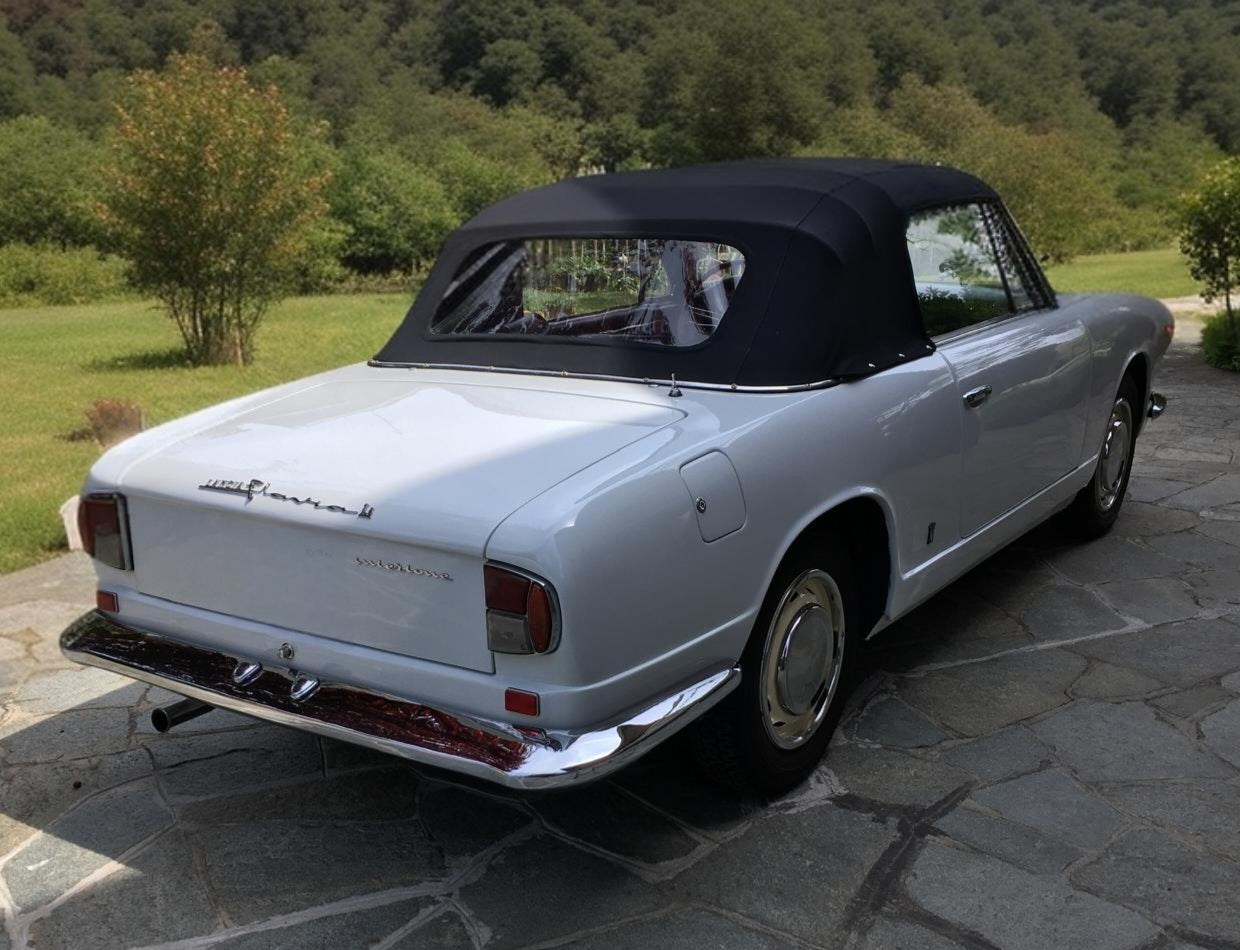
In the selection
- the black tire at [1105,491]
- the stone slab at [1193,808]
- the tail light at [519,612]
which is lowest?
the stone slab at [1193,808]

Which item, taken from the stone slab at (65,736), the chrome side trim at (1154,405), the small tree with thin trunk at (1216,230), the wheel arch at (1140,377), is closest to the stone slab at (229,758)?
the stone slab at (65,736)

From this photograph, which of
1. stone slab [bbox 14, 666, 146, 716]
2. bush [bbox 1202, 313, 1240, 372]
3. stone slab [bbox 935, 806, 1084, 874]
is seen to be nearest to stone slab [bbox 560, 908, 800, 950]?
stone slab [bbox 935, 806, 1084, 874]

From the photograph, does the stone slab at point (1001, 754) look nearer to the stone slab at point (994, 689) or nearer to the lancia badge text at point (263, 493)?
the stone slab at point (994, 689)

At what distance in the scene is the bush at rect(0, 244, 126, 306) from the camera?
84.1ft

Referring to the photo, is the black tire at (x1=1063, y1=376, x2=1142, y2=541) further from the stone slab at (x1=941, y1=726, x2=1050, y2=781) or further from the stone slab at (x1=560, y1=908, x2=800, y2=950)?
the stone slab at (x1=560, y1=908, x2=800, y2=950)

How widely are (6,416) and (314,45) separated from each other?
51.9 metres

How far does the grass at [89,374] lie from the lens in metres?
6.78

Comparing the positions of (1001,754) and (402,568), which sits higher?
(402,568)

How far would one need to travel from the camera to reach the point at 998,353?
3947mm

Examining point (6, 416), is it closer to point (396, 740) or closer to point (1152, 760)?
point (396, 740)

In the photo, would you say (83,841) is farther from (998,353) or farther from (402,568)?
(998,353)

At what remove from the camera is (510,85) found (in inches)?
2344

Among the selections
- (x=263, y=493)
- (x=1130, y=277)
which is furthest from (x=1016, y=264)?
(x=1130, y=277)

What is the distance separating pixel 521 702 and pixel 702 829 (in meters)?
0.87
